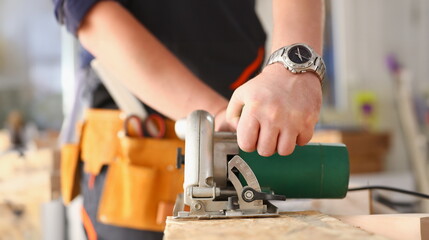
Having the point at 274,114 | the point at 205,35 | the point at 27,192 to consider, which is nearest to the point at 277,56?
the point at 274,114

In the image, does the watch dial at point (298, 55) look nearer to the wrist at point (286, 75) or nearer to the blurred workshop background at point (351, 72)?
the wrist at point (286, 75)

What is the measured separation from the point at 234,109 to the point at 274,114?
8 centimetres

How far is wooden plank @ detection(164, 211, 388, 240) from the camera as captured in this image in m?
0.56

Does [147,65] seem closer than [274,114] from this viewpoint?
No

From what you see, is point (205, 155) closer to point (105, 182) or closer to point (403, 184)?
point (105, 182)

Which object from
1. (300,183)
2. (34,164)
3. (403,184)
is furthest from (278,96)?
(403,184)

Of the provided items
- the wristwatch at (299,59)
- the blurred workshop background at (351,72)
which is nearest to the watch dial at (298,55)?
the wristwatch at (299,59)

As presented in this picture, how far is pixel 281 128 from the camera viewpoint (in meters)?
0.73

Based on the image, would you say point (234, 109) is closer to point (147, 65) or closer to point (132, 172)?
point (147, 65)

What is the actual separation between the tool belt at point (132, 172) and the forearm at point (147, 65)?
18 cm

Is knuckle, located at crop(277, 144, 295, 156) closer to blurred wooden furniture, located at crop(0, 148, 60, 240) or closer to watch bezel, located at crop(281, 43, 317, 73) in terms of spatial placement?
watch bezel, located at crop(281, 43, 317, 73)

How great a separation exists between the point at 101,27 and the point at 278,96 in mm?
455

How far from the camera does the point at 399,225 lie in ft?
2.17

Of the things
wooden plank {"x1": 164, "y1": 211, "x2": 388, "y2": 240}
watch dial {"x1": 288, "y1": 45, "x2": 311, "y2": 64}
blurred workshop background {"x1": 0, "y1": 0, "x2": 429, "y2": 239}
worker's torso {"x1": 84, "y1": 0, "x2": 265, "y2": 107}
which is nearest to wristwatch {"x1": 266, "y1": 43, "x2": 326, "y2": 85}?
watch dial {"x1": 288, "y1": 45, "x2": 311, "y2": 64}
